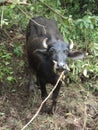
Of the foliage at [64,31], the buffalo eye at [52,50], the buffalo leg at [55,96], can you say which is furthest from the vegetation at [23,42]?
the buffalo eye at [52,50]

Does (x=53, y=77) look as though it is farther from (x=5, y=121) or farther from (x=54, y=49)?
(x=5, y=121)

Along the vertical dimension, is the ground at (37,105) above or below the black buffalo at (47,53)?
below

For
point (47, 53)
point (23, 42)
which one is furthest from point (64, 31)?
point (47, 53)

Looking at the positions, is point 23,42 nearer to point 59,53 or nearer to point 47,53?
point 47,53

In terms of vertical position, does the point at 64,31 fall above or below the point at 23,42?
above

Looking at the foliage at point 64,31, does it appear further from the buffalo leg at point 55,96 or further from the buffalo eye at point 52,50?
the buffalo eye at point 52,50

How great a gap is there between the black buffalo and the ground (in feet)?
0.95

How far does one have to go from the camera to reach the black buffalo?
5.57m

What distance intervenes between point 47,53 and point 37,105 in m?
1.05

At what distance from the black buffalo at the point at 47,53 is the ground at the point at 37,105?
289mm

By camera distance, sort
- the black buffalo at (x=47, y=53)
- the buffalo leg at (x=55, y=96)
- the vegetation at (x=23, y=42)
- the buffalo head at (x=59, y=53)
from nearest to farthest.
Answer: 1. the buffalo head at (x=59, y=53)
2. the black buffalo at (x=47, y=53)
3. the buffalo leg at (x=55, y=96)
4. the vegetation at (x=23, y=42)

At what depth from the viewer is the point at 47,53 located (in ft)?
19.1

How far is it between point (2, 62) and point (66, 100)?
125 centimetres

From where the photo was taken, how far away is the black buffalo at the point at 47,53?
557 centimetres
